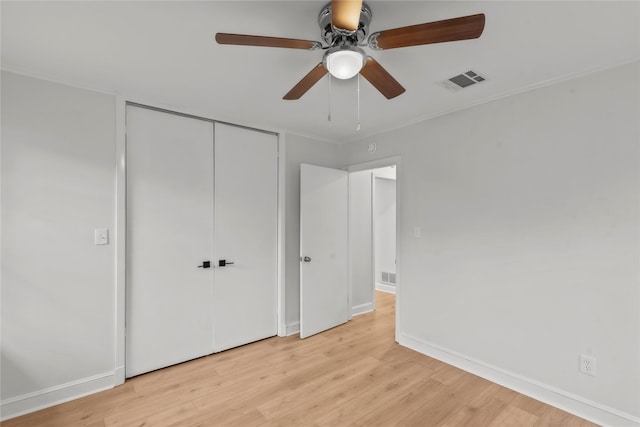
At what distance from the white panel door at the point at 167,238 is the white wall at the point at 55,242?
0.17m

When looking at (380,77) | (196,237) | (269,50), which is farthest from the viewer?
(196,237)

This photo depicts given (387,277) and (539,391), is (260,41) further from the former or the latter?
(387,277)

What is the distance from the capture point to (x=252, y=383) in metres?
2.50

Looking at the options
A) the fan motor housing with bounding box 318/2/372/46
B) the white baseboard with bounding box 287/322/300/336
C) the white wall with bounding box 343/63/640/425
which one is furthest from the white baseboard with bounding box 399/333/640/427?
the fan motor housing with bounding box 318/2/372/46

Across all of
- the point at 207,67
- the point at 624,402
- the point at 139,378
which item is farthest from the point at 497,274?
the point at 139,378

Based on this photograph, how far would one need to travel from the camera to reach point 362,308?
169 inches

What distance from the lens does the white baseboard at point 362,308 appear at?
4199 mm

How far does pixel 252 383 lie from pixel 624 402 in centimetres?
265

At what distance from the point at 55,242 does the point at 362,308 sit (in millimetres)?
3544

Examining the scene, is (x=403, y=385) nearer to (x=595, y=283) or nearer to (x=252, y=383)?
(x=252, y=383)

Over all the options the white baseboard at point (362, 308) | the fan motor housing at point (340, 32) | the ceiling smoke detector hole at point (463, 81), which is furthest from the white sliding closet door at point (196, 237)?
the ceiling smoke detector hole at point (463, 81)

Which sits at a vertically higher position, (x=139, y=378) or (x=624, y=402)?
(x=624, y=402)

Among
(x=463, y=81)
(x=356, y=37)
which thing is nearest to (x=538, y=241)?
(x=463, y=81)

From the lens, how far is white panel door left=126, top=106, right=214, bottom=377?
260cm
